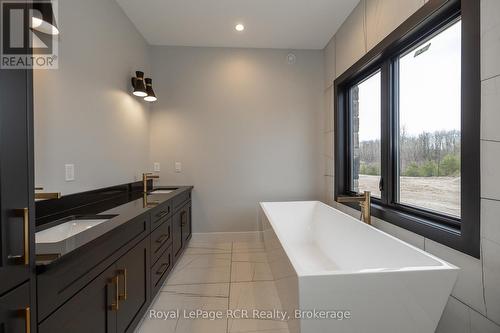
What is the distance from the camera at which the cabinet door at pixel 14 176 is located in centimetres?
68

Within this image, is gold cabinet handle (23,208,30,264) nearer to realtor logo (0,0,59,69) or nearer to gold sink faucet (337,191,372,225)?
realtor logo (0,0,59,69)

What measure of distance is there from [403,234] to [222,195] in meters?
2.30

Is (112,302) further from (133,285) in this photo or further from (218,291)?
(218,291)

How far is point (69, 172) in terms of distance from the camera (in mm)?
1806

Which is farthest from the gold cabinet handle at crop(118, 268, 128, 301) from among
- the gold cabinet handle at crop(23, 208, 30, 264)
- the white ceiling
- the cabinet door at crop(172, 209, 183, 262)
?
the white ceiling

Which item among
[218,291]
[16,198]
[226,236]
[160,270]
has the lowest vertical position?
[218,291]

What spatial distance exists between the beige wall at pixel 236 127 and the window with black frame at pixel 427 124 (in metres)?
0.98

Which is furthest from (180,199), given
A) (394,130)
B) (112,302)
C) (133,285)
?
(394,130)

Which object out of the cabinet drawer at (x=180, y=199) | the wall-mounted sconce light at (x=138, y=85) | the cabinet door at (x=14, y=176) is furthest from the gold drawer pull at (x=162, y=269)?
the wall-mounted sconce light at (x=138, y=85)

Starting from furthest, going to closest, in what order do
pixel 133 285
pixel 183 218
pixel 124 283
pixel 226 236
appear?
pixel 226 236, pixel 183 218, pixel 133 285, pixel 124 283

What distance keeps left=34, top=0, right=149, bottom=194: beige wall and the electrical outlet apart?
0.10 feet

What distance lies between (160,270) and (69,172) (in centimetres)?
108

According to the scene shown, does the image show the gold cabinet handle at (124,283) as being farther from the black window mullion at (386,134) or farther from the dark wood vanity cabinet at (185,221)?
the black window mullion at (386,134)

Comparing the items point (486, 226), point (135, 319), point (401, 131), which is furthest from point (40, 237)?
point (401, 131)
